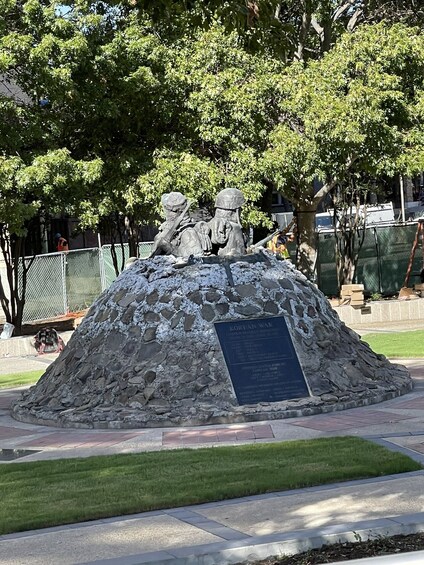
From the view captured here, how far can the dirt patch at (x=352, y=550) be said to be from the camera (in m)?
6.62

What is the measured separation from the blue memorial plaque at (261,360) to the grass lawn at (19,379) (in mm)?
6007

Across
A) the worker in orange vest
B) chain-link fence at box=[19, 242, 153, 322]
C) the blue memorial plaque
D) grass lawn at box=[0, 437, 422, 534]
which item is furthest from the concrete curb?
the worker in orange vest

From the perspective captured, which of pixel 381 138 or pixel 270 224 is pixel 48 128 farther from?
pixel 381 138

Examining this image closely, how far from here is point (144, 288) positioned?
1491cm

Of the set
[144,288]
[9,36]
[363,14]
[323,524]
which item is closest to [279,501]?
[323,524]

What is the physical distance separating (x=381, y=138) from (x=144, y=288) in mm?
12412

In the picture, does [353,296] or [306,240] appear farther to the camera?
[306,240]

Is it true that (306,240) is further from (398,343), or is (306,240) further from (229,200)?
(229,200)

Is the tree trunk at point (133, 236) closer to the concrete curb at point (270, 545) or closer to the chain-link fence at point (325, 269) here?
the chain-link fence at point (325, 269)

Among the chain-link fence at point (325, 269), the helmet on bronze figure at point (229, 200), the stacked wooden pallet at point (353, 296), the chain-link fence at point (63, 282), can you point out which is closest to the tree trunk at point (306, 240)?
the stacked wooden pallet at point (353, 296)

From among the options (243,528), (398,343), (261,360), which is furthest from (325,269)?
(243,528)

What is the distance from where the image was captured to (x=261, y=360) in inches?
550

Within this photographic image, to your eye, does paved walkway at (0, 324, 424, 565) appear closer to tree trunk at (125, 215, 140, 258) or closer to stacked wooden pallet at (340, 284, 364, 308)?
stacked wooden pallet at (340, 284, 364, 308)

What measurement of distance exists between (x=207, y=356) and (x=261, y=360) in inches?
27.1
